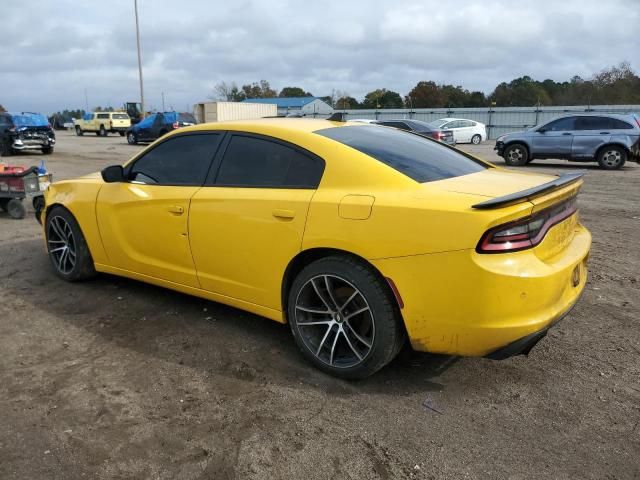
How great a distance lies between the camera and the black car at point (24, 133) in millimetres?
18562

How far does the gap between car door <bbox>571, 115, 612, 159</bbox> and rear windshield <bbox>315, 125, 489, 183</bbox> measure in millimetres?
13085

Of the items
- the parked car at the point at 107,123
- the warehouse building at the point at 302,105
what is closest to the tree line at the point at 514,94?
the warehouse building at the point at 302,105

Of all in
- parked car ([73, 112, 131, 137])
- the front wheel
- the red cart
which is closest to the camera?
the red cart

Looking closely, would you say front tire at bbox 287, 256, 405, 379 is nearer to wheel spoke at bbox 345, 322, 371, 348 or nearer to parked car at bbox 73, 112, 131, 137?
wheel spoke at bbox 345, 322, 371, 348

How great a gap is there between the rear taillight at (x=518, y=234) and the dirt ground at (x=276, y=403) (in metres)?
0.93

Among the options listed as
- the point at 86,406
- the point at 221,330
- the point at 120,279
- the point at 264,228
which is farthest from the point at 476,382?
the point at 120,279

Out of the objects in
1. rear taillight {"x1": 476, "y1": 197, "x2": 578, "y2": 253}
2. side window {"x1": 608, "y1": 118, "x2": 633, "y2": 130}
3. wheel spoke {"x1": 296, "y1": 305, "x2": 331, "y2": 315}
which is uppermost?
side window {"x1": 608, "y1": 118, "x2": 633, "y2": 130}

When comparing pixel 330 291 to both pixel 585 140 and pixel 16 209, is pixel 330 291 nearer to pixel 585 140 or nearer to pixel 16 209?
pixel 16 209

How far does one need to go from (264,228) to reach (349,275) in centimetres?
68

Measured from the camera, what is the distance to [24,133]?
18.9 metres

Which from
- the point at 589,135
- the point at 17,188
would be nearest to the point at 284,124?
the point at 17,188

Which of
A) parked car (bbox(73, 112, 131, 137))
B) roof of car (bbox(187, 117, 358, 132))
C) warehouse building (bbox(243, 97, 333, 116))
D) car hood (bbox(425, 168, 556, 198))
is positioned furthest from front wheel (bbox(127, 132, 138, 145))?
warehouse building (bbox(243, 97, 333, 116))

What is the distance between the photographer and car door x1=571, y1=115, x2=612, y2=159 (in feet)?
48.6

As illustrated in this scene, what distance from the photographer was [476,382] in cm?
A: 310
